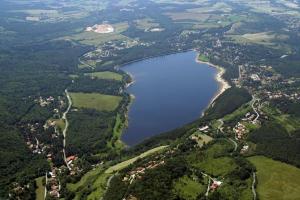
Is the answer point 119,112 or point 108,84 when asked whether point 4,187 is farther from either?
point 108,84

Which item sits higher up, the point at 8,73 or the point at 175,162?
the point at 175,162

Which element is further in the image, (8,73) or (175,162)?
(8,73)

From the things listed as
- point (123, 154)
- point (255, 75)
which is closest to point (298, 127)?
point (123, 154)

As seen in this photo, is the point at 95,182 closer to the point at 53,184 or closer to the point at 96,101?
the point at 53,184

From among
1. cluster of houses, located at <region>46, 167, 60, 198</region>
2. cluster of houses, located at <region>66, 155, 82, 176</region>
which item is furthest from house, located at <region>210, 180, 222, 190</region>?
cluster of houses, located at <region>66, 155, 82, 176</region>

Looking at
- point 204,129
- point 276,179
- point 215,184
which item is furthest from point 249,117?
point 215,184

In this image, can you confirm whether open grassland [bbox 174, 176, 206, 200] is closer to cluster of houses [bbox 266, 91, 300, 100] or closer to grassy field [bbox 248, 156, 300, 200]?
grassy field [bbox 248, 156, 300, 200]

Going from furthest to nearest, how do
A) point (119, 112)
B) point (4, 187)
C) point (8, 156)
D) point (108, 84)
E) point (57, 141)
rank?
point (108, 84) → point (119, 112) → point (57, 141) → point (8, 156) → point (4, 187)
